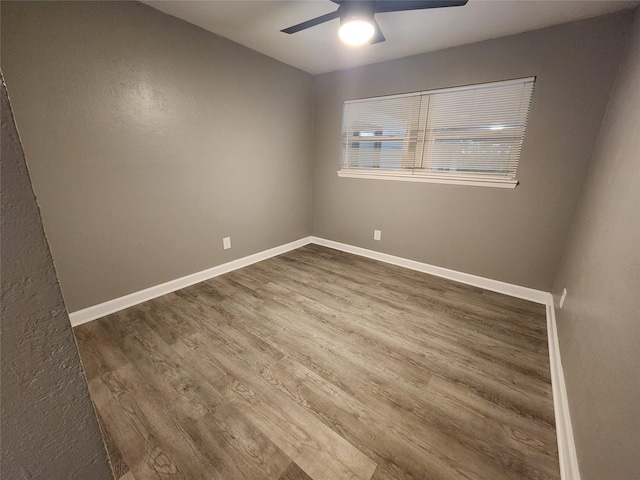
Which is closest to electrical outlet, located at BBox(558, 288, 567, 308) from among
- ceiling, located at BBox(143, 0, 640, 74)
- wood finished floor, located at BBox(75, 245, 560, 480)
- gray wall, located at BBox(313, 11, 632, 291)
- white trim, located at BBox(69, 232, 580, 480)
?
white trim, located at BBox(69, 232, 580, 480)

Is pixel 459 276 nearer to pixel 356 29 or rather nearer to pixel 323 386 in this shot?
pixel 323 386

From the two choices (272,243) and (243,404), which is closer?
(243,404)

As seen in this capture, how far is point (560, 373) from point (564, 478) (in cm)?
65

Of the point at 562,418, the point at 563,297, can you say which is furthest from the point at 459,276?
the point at 562,418

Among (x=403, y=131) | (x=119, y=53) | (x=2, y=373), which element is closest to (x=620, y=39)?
(x=403, y=131)

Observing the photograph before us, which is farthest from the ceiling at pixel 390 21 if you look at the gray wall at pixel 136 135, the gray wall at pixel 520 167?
the gray wall at pixel 136 135

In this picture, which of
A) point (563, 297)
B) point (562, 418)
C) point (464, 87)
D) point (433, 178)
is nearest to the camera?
point (562, 418)

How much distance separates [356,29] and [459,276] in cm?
246

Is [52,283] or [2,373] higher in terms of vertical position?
[52,283]

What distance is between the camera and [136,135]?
2092mm

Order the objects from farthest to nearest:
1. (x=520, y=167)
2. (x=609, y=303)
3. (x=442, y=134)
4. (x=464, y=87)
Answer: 1. (x=442, y=134)
2. (x=464, y=87)
3. (x=520, y=167)
4. (x=609, y=303)

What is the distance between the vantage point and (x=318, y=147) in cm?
365

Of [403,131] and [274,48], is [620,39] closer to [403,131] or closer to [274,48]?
[403,131]

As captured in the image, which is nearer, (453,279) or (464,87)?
(464,87)
